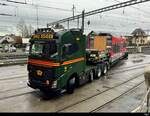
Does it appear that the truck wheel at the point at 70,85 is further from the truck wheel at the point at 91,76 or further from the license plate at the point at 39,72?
the truck wheel at the point at 91,76

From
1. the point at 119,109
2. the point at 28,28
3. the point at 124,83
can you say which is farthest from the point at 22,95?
the point at 28,28

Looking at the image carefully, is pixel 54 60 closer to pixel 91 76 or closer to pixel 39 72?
pixel 39 72

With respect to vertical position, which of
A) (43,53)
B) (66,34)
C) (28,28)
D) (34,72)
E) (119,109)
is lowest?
(119,109)

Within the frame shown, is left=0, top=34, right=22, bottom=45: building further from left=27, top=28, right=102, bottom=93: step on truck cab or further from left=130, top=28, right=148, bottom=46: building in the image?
left=27, top=28, right=102, bottom=93: step on truck cab

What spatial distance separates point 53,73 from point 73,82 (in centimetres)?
190

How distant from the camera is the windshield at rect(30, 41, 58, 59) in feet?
28.7

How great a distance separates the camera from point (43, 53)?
9023mm

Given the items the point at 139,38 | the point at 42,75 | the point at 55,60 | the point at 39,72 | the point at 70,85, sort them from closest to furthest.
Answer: the point at 55,60 → the point at 42,75 → the point at 39,72 → the point at 70,85 → the point at 139,38

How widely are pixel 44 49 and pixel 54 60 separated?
897mm

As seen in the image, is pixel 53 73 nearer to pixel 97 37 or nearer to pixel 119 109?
pixel 119 109

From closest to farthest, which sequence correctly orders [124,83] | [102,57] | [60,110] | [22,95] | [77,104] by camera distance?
[60,110] < [77,104] < [22,95] < [124,83] < [102,57]

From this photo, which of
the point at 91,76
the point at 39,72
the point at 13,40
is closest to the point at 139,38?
the point at 13,40

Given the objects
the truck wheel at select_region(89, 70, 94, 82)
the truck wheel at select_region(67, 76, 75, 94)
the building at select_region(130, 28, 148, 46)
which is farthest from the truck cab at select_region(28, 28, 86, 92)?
the building at select_region(130, 28, 148, 46)

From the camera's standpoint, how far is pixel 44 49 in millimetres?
9070
